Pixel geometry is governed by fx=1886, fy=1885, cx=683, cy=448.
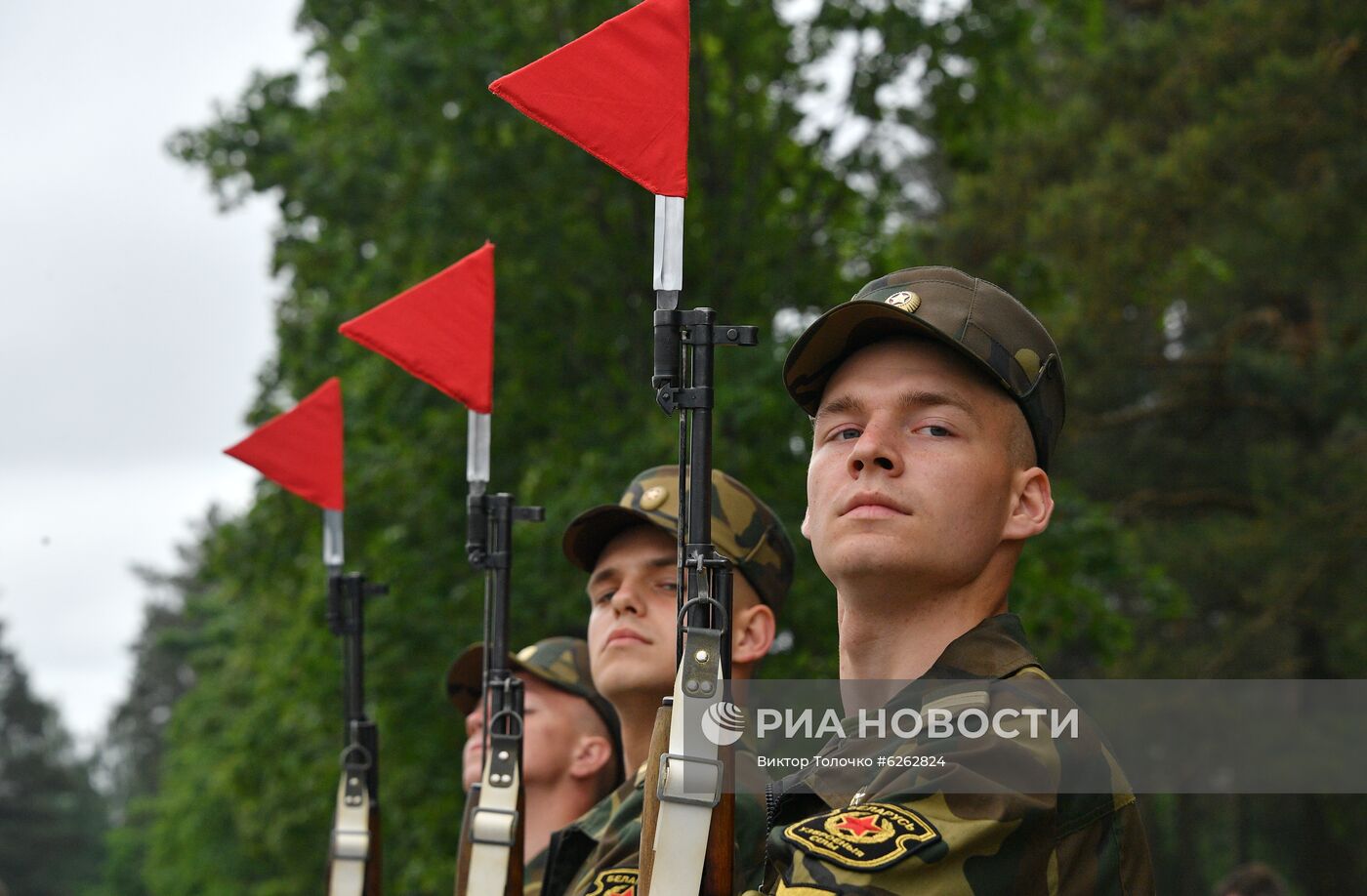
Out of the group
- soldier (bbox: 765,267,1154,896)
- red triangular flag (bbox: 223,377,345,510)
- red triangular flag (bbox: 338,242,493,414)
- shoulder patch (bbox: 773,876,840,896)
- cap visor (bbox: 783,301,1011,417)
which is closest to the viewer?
shoulder patch (bbox: 773,876,840,896)

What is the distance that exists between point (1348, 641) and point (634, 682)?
1395cm

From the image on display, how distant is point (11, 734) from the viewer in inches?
2221

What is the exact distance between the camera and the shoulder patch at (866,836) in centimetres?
249

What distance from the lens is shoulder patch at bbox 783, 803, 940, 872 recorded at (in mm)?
2486

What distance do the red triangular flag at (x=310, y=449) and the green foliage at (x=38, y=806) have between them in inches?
1794

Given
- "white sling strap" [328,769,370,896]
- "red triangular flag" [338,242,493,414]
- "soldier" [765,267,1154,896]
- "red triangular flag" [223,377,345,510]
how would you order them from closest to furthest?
"soldier" [765,267,1154,896] → "red triangular flag" [338,242,493,414] → "white sling strap" [328,769,370,896] → "red triangular flag" [223,377,345,510]

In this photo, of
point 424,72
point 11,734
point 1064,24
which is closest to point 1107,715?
point 1064,24

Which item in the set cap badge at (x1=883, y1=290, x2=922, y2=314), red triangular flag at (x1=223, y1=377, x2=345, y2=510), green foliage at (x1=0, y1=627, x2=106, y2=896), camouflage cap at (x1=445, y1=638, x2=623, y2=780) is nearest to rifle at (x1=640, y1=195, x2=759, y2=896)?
cap badge at (x1=883, y1=290, x2=922, y2=314)

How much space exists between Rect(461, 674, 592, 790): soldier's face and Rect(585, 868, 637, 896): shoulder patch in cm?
170

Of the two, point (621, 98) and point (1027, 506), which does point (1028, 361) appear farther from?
point (621, 98)

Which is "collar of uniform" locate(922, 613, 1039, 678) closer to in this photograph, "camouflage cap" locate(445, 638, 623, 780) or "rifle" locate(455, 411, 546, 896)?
Result: "rifle" locate(455, 411, 546, 896)

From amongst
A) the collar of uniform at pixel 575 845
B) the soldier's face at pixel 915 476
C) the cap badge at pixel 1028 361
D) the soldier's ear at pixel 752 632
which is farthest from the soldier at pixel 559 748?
the cap badge at pixel 1028 361

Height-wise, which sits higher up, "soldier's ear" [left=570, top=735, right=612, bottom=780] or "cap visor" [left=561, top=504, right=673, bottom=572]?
"cap visor" [left=561, top=504, right=673, bottom=572]

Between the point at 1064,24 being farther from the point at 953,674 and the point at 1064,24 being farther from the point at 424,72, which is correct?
the point at 953,674
